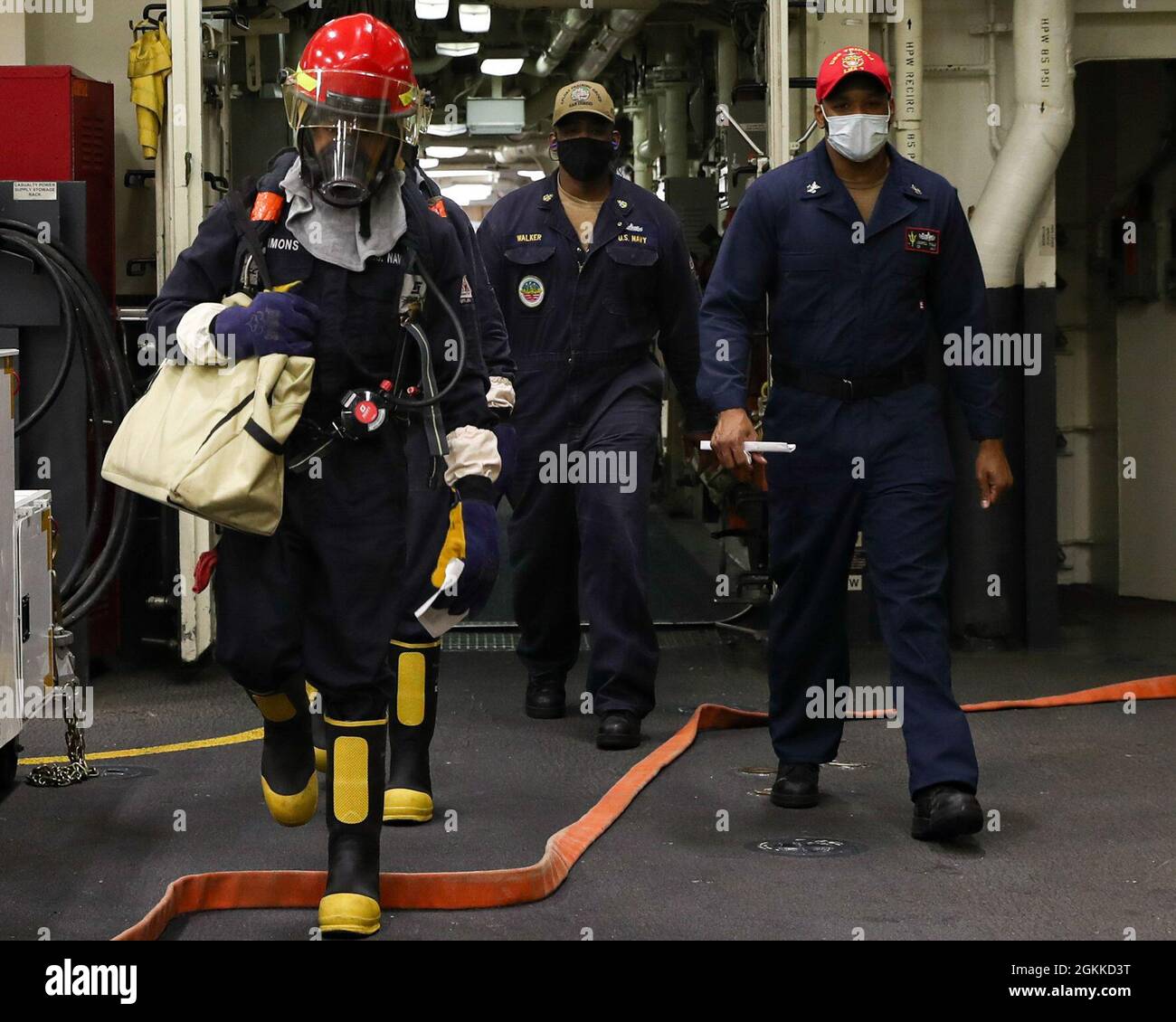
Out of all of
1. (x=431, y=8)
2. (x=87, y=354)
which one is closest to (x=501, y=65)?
(x=431, y=8)

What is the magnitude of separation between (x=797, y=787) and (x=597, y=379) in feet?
5.67

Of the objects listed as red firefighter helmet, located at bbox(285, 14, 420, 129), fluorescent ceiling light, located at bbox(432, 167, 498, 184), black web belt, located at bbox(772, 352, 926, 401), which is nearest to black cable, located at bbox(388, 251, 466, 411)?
red firefighter helmet, located at bbox(285, 14, 420, 129)

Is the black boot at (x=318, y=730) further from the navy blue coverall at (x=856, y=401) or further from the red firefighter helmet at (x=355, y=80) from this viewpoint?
the red firefighter helmet at (x=355, y=80)

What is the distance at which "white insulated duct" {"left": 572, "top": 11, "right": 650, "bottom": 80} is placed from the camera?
33.9 feet

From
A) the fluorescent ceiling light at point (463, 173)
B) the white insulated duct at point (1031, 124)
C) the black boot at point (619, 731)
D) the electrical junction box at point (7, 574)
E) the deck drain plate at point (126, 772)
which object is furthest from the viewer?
the fluorescent ceiling light at point (463, 173)

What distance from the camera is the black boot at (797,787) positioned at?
4.89 meters

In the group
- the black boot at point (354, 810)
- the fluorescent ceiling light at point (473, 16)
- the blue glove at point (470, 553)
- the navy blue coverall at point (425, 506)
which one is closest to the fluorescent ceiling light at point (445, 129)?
the fluorescent ceiling light at point (473, 16)

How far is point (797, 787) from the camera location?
490cm

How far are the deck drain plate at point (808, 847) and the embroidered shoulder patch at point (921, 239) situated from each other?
1.58 metres

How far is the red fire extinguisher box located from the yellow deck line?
2.11m

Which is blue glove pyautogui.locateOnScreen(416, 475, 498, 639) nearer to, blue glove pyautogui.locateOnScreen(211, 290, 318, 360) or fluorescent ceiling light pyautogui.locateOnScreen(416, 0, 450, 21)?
blue glove pyautogui.locateOnScreen(211, 290, 318, 360)

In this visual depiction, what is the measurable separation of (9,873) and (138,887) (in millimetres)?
374

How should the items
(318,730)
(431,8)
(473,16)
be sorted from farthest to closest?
(473,16), (431,8), (318,730)

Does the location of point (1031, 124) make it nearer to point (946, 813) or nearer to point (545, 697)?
point (545, 697)
